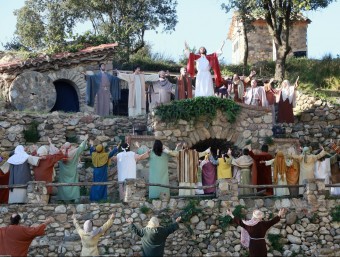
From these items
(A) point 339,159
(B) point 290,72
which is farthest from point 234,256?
(B) point 290,72

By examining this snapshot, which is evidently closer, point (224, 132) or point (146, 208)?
point (146, 208)

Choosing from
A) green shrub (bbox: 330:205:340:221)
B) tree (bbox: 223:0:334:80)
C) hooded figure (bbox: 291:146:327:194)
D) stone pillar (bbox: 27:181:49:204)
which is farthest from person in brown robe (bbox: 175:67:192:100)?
tree (bbox: 223:0:334:80)

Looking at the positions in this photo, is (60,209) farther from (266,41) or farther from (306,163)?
(266,41)

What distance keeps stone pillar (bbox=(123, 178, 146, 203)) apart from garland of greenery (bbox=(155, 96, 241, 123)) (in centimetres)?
401

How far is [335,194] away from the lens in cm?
1798

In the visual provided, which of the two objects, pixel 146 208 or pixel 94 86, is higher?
pixel 94 86

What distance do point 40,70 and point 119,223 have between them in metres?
9.68

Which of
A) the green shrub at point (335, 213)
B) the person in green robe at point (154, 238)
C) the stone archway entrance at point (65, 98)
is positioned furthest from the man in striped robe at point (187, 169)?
the stone archway entrance at point (65, 98)

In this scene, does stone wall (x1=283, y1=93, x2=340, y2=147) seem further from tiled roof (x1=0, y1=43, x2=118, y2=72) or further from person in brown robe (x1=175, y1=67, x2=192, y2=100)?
tiled roof (x1=0, y1=43, x2=118, y2=72)

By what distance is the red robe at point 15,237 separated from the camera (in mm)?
13773

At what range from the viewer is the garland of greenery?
20438 mm

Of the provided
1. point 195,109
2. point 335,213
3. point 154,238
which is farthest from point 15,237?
point 195,109

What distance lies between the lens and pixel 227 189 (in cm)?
1714

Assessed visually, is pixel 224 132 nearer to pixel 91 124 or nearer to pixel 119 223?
pixel 91 124
